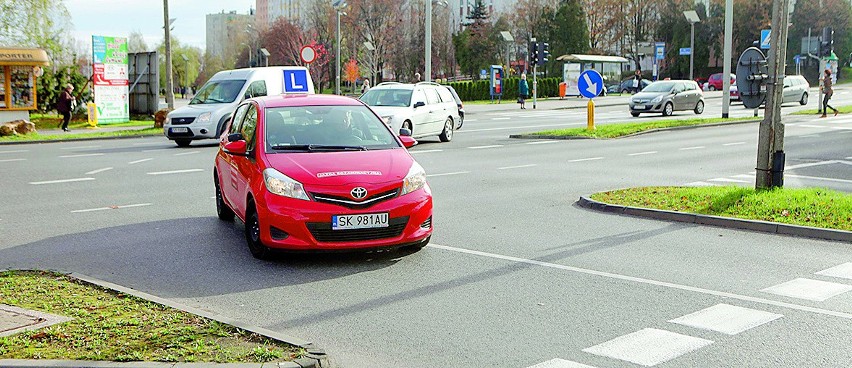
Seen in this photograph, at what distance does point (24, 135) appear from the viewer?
29.3 metres

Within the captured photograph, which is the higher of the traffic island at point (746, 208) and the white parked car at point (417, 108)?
the white parked car at point (417, 108)

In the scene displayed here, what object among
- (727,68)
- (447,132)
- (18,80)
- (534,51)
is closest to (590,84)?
(447,132)

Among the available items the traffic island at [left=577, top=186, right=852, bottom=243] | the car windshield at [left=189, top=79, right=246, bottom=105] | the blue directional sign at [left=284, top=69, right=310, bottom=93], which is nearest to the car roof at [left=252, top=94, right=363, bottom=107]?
the traffic island at [left=577, top=186, right=852, bottom=243]

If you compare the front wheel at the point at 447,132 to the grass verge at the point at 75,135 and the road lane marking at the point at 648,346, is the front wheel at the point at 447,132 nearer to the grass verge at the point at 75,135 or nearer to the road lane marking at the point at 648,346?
the grass verge at the point at 75,135

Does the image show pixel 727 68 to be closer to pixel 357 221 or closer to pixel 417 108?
pixel 417 108

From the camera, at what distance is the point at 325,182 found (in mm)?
8414

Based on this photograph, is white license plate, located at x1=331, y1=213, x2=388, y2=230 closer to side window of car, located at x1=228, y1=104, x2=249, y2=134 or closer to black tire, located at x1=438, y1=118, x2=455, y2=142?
side window of car, located at x1=228, y1=104, x2=249, y2=134

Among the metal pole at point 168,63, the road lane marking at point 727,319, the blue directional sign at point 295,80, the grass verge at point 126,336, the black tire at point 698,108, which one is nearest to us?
the grass verge at point 126,336

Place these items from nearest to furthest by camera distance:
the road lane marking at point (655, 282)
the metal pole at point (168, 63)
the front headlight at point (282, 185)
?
the road lane marking at point (655, 282)
the front headlight at point (282, 185)
the metal pole at point (168, 63)

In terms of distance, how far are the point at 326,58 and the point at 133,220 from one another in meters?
81.8

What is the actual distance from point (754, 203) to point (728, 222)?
81cm

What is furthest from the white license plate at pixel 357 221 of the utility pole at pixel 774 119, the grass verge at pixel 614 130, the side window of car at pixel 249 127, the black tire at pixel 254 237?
the grass verge at pixel 614 130

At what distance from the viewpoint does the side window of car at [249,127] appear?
9617 millimetres

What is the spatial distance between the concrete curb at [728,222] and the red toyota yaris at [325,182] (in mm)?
3383
